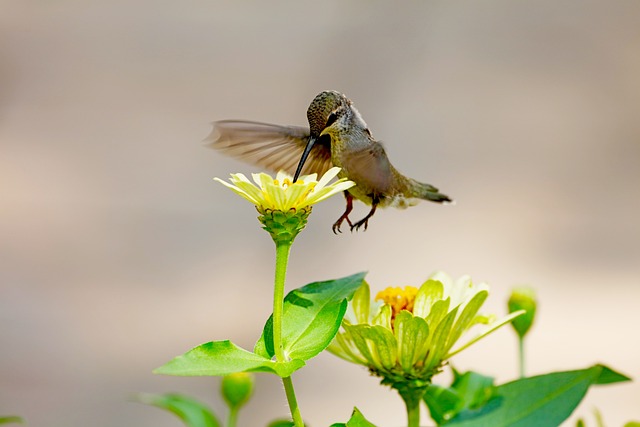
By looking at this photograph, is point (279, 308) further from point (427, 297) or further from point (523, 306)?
point (523, 306)

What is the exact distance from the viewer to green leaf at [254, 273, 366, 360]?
1.75 feet

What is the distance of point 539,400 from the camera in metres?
0.53

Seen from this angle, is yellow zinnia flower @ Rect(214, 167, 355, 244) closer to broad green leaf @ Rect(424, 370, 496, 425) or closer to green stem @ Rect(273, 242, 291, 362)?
green stem @ Rect(273, 242, 291, 362)

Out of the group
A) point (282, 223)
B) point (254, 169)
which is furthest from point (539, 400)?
point (254, 169)

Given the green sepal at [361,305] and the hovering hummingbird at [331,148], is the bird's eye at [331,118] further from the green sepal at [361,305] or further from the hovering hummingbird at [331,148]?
the green sepal at [361,305]

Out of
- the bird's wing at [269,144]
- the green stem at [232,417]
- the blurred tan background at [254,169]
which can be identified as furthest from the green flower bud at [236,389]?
the blurred tan background at [254,169]

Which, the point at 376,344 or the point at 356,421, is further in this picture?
the point at 376,344

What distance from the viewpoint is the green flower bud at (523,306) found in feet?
2.53

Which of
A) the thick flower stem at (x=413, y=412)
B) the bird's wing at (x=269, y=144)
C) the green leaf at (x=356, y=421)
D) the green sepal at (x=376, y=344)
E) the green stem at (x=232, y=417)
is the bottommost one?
the green stem at (x=232, y=417)

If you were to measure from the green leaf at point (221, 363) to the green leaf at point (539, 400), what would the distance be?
12 centimetres

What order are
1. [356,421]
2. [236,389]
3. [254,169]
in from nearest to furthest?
[356,421], [236,389], [254,169]

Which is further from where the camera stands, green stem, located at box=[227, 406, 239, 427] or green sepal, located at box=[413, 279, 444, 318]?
green stem, located at box=[227, 406, 239, 427]

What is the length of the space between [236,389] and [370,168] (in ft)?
0.87

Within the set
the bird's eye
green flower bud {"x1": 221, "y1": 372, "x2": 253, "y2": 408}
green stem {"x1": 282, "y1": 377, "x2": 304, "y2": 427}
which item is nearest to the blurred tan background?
green flower bud {"x1": 221, "y1": 372, "x2": 253, "y2": 408}
